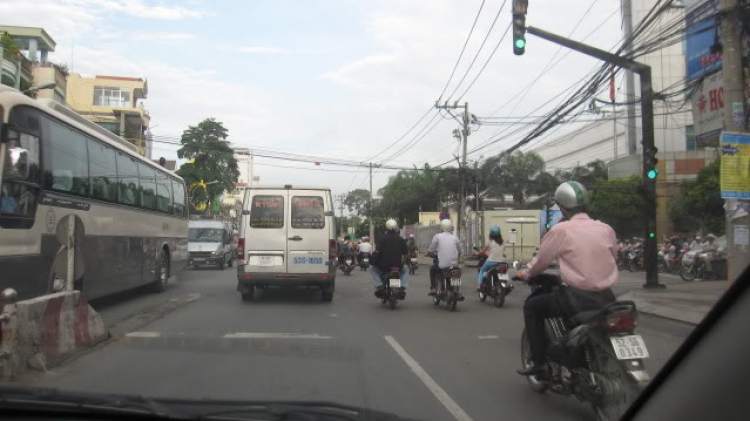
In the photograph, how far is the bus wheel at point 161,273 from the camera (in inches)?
556

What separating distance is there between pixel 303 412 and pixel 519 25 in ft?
30.6

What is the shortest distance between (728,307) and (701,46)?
18150 mm

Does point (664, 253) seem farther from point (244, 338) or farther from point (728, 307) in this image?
point (728, 307)

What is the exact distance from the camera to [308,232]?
11.9m

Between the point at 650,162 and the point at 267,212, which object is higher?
the point at 650,162

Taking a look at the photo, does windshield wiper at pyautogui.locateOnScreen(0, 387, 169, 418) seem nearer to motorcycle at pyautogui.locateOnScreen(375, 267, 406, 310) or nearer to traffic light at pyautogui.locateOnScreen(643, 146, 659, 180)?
motorcycle at pyautogui.locateOnScreen(375, 267, 406, 310)

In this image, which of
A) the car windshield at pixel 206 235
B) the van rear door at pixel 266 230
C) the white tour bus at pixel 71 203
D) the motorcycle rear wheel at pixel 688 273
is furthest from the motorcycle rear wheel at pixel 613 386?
the car windshield at pixel 206 235

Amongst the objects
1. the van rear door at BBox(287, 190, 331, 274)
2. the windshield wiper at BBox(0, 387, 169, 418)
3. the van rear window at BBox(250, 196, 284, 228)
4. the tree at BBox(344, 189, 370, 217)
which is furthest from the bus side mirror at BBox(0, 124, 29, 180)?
the tree at BBox(344, 189, 370, 217)

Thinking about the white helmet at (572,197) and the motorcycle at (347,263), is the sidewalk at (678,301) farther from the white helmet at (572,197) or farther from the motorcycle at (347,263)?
the motorcycle at (347,263)

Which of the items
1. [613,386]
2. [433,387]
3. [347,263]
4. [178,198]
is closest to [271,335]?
[433,387]

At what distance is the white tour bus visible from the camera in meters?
7.20

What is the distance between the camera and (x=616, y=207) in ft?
111

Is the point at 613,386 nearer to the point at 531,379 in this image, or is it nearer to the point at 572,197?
the point at 531,379

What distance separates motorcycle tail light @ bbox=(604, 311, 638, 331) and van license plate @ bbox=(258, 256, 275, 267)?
8503 mm
